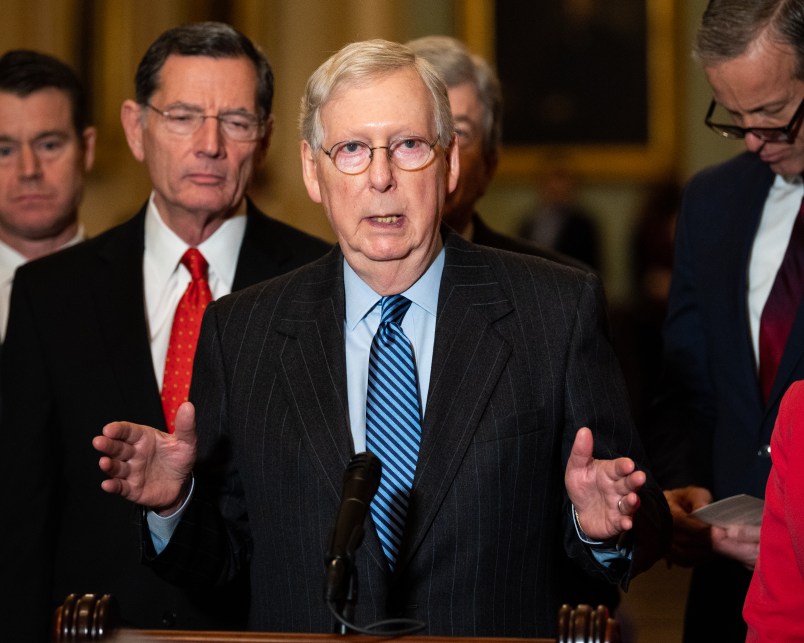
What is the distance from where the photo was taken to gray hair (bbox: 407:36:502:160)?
4152 mm

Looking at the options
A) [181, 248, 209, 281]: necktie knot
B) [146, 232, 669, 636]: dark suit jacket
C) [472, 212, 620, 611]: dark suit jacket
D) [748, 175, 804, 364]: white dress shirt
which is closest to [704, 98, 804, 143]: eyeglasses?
[748, 175, 804, 364]: white dress shirt

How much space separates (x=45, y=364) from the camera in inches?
135

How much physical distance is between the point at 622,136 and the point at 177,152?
27.6ft

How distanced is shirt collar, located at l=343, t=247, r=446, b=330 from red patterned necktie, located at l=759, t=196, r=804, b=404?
107 cm

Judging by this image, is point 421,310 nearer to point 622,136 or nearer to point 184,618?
point 184,618

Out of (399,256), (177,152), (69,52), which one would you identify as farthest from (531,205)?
(399,256)

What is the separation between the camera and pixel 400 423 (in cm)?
265

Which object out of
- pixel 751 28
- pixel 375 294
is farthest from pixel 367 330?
pixel 751 28

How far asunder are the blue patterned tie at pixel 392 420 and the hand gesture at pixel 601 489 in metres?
0.37

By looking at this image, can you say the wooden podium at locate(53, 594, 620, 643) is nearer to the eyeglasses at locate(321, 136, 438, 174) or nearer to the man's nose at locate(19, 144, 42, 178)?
the eyeglasses at locate(321, 136, 438, 174)

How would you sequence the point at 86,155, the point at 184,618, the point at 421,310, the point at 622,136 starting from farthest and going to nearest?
the point at 622,136, the point at 86,155, the point at 184,618, the point at 421,310

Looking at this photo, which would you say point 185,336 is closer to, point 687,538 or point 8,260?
point 8,260

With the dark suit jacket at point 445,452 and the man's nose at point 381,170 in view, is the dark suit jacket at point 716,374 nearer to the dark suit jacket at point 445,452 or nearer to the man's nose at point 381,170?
the dark suit jacket at point 445,452

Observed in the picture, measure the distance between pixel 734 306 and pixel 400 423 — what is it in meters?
1.26
